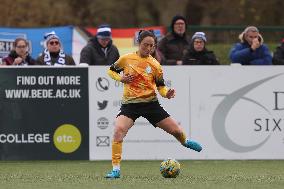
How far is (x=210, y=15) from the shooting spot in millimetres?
42250

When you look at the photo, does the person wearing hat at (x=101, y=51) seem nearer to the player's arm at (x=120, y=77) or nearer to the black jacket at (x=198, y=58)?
the black jacket at (x=198, y=58)

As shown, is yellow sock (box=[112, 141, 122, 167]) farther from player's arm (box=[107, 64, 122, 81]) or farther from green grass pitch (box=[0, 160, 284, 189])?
player's arm (box=[107, 64, 122, 81])

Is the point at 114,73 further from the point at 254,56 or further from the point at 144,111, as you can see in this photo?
the point at 254,56

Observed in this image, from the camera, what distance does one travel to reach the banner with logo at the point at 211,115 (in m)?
17.2

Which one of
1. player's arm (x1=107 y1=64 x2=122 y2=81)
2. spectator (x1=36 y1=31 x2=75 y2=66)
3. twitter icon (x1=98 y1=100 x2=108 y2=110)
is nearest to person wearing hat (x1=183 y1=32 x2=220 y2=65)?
twitter icon (x1=98 y1=100 x2=108 y2=110)

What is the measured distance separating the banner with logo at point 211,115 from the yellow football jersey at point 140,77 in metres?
3.15

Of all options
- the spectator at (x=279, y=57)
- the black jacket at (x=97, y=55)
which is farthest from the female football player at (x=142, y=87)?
the spectator at (x=279, y=57)

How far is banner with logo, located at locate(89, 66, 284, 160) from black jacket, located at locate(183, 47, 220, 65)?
20.4 inches

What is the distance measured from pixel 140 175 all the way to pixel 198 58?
4.40m

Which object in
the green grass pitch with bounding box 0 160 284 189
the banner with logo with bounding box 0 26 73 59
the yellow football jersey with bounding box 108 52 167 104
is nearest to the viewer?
the green grass pitch with bounding box 0 160 284 189

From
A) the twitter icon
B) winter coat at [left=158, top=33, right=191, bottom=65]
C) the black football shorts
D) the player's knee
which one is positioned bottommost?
the player's knee

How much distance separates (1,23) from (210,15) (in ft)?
43.0

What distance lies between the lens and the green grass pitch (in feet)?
40.6

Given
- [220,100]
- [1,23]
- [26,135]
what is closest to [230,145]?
[220,100]
